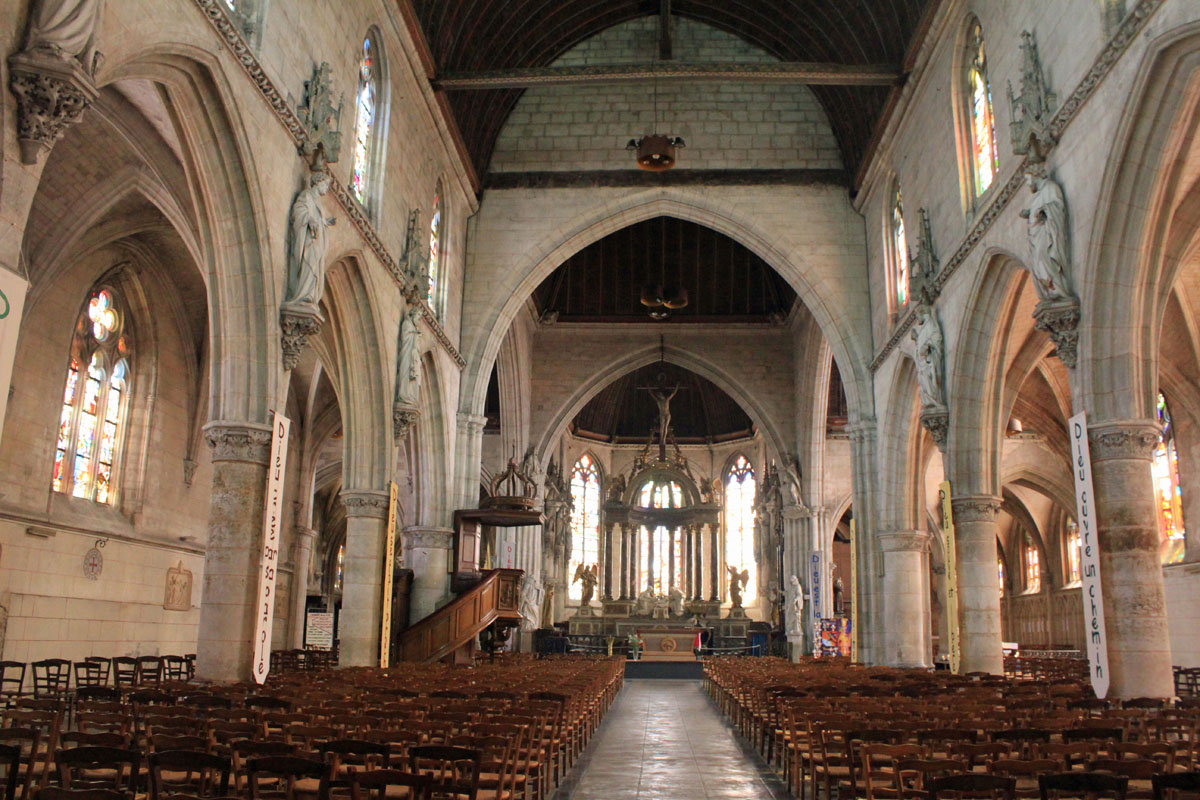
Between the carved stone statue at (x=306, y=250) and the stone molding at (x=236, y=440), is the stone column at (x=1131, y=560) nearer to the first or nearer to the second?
the carved stone statue at (x=306, y=250)

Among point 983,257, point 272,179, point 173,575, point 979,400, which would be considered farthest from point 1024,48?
point 173,575

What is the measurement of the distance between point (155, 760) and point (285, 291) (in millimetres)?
9673

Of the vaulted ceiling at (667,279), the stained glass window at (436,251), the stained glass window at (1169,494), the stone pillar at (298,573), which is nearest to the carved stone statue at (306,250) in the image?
the stained glass window at (436,251)

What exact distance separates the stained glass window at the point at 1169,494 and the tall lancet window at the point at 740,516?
76.4 feet

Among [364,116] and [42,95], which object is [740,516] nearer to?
[364,116]

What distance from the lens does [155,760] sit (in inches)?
194

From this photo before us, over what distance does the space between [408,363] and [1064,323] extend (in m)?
12.1

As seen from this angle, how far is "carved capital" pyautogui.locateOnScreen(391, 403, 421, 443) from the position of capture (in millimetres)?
19625

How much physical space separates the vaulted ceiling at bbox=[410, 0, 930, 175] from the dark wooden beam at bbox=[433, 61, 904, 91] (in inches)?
22.0

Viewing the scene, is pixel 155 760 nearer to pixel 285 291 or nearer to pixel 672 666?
pixel 285 291

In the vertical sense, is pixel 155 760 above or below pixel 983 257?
below

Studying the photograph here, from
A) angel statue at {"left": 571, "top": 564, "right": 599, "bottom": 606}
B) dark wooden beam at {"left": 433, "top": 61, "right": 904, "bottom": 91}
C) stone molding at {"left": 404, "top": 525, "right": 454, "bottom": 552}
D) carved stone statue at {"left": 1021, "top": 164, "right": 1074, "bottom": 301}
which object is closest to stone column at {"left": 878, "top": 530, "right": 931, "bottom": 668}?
dark wooden beam at {"left": 433, "top": 61, "right": 904, "bottom": 91}

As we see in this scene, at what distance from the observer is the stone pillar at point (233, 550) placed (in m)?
12.3

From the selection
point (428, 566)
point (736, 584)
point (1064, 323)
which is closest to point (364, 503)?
point (428, 566)
